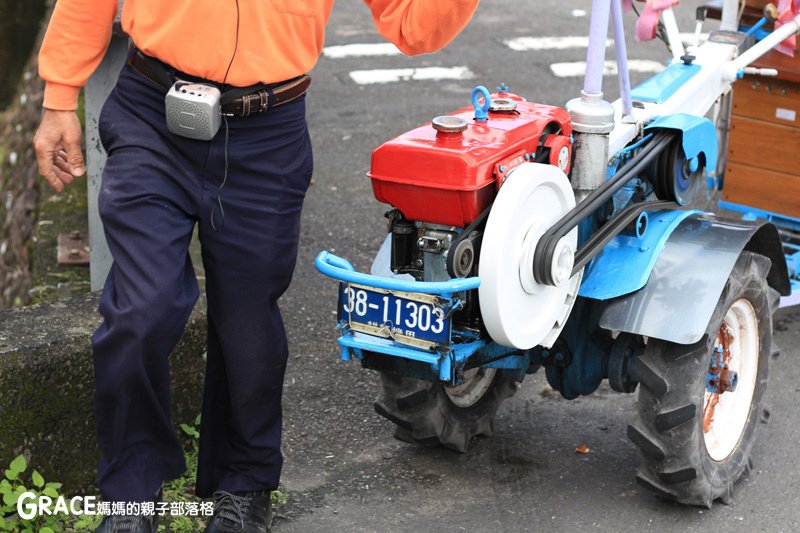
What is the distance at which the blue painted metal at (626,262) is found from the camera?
3.61 metres

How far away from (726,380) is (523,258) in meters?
1.14

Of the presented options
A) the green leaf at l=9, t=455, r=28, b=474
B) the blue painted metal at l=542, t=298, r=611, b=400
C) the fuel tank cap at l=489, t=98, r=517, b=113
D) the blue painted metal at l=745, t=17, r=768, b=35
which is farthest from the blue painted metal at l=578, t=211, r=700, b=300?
the green leaf at l=9, t=455, r=28, b=474

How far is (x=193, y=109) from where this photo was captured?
10.3 ft

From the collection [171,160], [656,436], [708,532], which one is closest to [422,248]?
[171,160]

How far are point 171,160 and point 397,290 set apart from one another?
2.27ft

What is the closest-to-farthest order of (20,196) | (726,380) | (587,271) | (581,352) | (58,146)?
(58,146) → (587,271) → (581,352) → (726,380) → (20,196)

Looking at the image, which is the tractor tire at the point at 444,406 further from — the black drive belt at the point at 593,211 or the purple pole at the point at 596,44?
the purple pole at the point at 596,44

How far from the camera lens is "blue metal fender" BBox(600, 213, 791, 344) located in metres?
3.58

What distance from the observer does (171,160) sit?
10.7ft

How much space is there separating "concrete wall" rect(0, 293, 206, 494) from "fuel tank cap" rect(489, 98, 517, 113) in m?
1.32

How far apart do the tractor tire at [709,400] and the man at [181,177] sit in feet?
3.74

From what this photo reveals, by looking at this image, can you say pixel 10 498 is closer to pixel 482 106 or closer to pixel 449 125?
pixel 449 125

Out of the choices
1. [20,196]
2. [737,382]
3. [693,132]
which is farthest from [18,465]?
[20,196]

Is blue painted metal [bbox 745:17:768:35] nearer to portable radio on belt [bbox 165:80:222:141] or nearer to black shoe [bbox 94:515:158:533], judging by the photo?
portable radio on belt [bbox 165:80:222:141]
